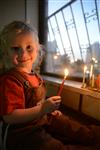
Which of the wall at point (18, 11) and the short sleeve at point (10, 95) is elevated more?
the wall at point (18, 11)

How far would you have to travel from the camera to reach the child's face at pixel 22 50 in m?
0.91

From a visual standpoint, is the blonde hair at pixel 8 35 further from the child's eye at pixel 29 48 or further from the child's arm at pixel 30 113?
the child's arm at pixel 30 113

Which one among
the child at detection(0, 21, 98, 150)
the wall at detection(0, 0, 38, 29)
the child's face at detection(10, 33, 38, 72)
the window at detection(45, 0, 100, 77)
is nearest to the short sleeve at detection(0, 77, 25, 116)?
the child at detection(0, 21, 98, 150)

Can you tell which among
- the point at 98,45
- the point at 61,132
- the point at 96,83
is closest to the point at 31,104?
the point at 61,132

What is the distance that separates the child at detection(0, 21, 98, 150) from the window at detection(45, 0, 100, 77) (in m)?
0.58

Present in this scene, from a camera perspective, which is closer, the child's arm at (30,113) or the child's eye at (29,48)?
the child's arm at (30,113)

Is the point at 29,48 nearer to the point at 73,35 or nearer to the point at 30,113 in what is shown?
the point at 30,113

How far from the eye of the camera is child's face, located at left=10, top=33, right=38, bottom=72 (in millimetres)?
910

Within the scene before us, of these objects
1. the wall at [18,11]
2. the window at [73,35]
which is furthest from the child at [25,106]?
the wall at [18,11]

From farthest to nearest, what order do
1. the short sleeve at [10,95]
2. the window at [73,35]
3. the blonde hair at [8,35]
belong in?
1. the window at [73,35]
2. the blonde hair at [8,35]
3. the short sleeve at [10,95]

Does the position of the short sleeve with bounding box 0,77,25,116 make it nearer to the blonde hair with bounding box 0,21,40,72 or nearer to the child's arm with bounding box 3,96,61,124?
the child's arm with bounding box 3,96,61,124

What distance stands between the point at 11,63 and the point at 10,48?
67 mm

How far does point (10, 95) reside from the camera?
827mm

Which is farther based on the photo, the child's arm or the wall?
the wall
